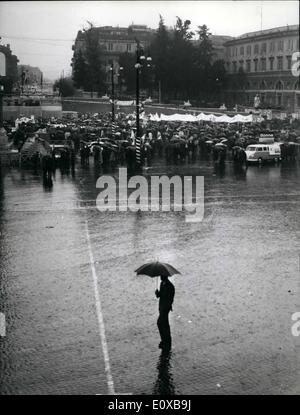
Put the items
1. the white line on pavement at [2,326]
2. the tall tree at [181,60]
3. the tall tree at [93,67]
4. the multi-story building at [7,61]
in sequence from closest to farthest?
the white line on pavement at [2,326], the multi-story building at [7,61], the tall tree at [181,60], the tall tree at [93,67]

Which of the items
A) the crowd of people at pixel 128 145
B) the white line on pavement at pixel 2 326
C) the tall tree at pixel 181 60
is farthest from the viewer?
the tall tree at pixel 181 60

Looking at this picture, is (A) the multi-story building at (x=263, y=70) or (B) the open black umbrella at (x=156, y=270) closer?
(B) the open black umbrella at (x=156, y=270)

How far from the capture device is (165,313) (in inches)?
331

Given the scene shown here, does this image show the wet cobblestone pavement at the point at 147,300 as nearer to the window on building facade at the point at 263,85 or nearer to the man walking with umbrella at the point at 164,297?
the man walking with umbrella at the point at 164,297

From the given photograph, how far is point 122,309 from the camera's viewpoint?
971 cm

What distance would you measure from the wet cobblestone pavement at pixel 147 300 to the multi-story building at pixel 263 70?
1850 inches

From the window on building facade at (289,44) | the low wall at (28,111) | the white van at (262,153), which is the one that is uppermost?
the window on building facade at (289,44)

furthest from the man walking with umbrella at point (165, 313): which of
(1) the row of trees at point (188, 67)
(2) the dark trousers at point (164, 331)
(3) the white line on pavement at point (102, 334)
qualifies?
(1) the row of trees at point (188, 67)

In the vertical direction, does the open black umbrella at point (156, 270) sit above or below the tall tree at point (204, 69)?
below

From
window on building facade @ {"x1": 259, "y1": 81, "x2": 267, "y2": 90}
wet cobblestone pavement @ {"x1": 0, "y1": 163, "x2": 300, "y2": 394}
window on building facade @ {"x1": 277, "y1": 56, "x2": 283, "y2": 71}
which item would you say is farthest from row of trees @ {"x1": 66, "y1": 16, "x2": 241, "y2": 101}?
wet cobblestone pavement @ {"x1": 0, "y1": 163, "x2": 300, "y2": 394}

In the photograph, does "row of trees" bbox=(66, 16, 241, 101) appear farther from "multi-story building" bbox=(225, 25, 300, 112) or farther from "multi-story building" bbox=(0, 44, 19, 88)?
"multi-story building" bbox=(0, 44, 19, 88)

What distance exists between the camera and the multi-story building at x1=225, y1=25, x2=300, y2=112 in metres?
63.7

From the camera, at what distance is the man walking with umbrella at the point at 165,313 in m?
8.29
